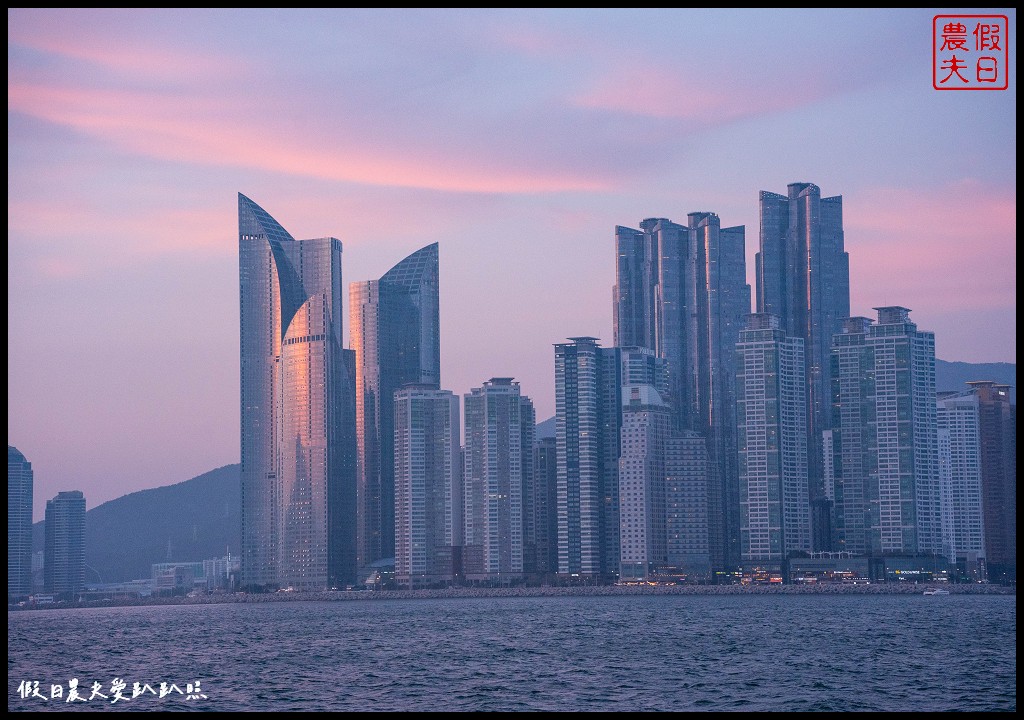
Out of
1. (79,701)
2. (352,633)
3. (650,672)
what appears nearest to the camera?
(79,701)

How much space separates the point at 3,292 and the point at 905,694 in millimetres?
49826

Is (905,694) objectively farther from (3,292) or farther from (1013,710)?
(3,292)

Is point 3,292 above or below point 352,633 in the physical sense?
above

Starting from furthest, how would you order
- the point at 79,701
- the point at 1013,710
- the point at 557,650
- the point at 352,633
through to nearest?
1. the point at 352,633
2. the point at 557,650
3. the point at 79,701
4. the point at 1013,710

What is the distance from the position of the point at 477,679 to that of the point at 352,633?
207 feet

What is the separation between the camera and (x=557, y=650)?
344 ft

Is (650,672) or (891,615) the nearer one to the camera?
(650,672)

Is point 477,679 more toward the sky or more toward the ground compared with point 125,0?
more toward the ground

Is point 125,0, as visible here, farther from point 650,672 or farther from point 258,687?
point 650,672

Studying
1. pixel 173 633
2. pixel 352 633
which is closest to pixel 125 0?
pixel 352 633

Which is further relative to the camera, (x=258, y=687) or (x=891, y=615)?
(x=891, y=615)

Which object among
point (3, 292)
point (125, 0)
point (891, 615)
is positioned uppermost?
point (125, 0)

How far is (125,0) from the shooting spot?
117 ft

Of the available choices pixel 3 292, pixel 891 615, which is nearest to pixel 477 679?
pixel 3 292
